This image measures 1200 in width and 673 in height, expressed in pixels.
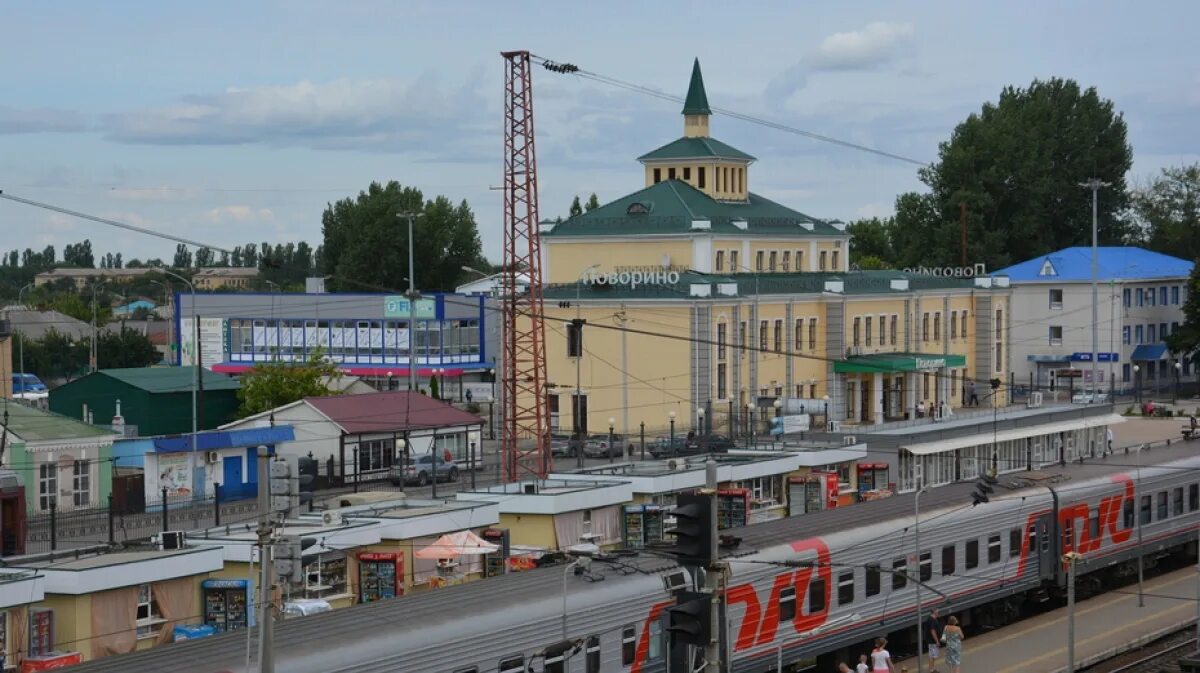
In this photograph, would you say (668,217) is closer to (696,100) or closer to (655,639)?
(696,100)

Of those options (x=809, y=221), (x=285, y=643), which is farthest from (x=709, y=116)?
(x=285, y=643)

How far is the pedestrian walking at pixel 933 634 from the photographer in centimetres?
3169

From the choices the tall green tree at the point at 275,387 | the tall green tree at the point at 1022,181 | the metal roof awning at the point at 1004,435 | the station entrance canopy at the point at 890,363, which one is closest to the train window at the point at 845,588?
the metal roof awning at the point at 1004,435

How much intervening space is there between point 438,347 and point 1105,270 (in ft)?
127

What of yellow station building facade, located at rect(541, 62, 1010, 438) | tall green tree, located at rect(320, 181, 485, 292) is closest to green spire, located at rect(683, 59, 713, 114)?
yellow station building facade, located at rect(541, 62, 1010, 438)

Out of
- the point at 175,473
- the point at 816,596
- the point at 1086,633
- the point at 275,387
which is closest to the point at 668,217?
the point at 275,387

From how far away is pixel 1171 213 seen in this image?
126 meters

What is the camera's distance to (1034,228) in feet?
380

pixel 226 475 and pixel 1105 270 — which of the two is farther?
pixel 1105 270

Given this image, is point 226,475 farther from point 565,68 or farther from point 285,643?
point 285,643

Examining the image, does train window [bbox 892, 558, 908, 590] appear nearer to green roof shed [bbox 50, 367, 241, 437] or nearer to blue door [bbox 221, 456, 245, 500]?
blue door [bbox 221, 456, 245, 500]

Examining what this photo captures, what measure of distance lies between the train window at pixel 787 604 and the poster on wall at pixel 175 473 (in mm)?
24196

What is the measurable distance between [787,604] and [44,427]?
25.9m

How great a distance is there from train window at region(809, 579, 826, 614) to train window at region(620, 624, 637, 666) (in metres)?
5.19
